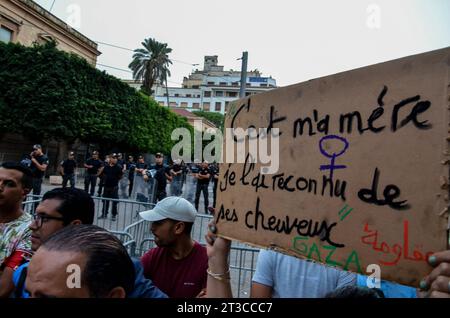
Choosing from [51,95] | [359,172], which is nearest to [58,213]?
[359,172]

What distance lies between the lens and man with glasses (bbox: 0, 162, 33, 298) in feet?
6.94

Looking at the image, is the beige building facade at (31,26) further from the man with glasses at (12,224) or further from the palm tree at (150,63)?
the man with glasses at (12,224)

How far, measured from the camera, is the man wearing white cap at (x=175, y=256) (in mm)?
2359

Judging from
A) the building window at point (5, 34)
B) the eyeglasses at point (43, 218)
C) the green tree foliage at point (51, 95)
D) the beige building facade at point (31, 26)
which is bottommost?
the eyeglasses at point (43, 218)

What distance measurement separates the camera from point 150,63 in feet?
146

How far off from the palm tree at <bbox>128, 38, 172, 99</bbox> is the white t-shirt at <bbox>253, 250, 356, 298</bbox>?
144 ft

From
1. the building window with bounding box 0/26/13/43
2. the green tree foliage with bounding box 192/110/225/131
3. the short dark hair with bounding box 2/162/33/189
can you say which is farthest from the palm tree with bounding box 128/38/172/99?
the short dark hair with bounding box 2/162/33/189

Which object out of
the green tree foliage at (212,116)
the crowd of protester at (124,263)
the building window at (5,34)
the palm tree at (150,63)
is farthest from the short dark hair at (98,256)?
the green tree foliage at (212,116)

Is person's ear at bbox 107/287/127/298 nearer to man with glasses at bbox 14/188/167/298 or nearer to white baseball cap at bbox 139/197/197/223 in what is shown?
man with glasses at bbox 14/188/167/298

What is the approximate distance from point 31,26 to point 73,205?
29.3m

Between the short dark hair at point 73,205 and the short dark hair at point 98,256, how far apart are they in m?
0.89

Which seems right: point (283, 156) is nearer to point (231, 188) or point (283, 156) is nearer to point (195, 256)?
point (231, 188)

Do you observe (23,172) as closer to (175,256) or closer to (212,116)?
(175,256)
